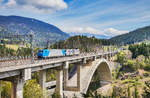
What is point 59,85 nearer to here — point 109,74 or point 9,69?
point 9,69

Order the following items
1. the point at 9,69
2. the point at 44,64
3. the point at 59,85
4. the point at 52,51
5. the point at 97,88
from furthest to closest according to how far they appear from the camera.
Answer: the point at 97,88 → the point at 52,51 → the point at 59,85 → the point at 44,64 → the point at 9,69

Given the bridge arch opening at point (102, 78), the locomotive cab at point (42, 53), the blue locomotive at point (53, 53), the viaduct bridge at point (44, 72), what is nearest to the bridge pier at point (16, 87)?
the viaduct bridge at point (44, 72)

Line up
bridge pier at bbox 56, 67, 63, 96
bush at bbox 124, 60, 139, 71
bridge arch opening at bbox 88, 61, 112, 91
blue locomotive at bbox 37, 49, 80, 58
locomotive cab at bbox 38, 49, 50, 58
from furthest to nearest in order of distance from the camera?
bush at bbox 124, 60, 139, 71 → bridge arch opening at bbox 88, 61, 112, 91 → blue locomotive at bbox 37, 49, 80, 58 → locomotive cab at bbox 38, 49, 50, 58 → bridge pier at bbox 56, 67, 63, 96

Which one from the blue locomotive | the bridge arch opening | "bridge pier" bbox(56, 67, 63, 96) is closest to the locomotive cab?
the blue locomotive

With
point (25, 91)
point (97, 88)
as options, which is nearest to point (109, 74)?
point (97, 88)

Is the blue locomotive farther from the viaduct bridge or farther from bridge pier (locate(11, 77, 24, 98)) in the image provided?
bridge pier (locate(11, 77, 24, 98))

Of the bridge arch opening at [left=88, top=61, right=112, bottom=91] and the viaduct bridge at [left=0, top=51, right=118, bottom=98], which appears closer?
the viaduct bridge at [left=0, top=51, right=118, bottom=98]

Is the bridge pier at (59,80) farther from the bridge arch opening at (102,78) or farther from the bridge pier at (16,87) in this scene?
the bridge arch opening at (102,78)

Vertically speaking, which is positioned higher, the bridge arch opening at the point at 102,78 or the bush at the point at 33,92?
the bush at the point at 33,92

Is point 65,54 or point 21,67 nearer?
point 21,67

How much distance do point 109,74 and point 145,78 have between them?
18875 millimetres

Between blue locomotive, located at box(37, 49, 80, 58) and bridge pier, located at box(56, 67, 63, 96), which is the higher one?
blue locomotive, located at box(37, 49, 80, 58)

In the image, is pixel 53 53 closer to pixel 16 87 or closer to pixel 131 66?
pixel 16 87

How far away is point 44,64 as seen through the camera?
27422mm
